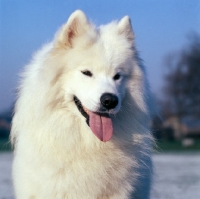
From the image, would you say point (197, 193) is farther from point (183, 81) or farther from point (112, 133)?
point (183, 81)

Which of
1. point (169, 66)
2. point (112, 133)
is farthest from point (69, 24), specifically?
point (169, 66)

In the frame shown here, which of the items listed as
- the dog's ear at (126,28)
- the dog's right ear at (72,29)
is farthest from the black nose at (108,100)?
the dog's ear at (126,28)

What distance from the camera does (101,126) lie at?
4402mm

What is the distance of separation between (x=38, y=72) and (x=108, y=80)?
2.30ft

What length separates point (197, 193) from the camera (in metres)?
7.86

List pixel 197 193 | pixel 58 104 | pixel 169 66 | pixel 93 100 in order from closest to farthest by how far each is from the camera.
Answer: pixel 93 100, pixel 58 104, pixel 197 193, pixel 169 66

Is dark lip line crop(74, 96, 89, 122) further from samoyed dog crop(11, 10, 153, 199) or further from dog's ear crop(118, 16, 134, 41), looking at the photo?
dog's ear crop(118, 16, 134, 41)

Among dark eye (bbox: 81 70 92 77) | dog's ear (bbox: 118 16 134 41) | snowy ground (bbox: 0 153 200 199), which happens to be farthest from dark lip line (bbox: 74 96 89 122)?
snowy ground (bbox: 0 153 200 199)

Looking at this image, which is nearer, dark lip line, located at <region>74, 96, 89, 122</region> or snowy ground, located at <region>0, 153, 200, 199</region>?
dark lip line, located at <region>74, 96, 89, 122</region>

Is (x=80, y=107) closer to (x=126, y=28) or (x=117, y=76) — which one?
(x=117, y=76)

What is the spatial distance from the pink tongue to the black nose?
23cm

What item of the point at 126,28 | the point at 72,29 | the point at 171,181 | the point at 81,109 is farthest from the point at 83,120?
the point at 171,181

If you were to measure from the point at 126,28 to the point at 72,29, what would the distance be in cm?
55

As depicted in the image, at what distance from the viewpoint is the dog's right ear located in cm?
446
